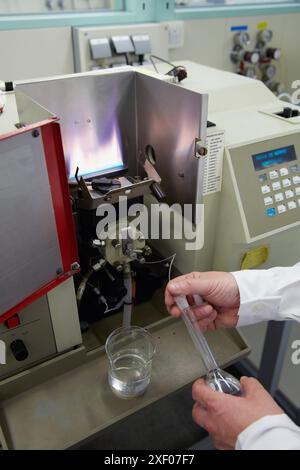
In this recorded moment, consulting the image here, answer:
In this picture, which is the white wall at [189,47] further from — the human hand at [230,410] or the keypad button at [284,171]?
the human hand at [230,410]

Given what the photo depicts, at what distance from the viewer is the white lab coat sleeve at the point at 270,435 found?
0.68m

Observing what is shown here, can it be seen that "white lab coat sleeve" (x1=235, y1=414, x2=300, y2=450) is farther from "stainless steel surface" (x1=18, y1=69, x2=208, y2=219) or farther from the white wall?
the white wall

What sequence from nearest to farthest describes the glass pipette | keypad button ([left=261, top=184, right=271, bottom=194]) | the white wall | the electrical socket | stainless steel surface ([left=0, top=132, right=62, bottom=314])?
stainless steel surface ([left=0, top=132, right=62, bottom=314]) → the glass pipette → keypad button ([left=261, top=184, right=271, bottom=194]) → the white wall → the electrical socket

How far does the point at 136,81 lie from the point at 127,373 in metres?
0.77

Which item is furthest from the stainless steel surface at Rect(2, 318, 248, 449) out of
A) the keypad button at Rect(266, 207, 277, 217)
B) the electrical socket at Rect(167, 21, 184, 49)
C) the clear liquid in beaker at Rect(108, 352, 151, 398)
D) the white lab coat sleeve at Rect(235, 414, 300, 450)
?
the electrical socket at Rect(167, 21, 184, 49)

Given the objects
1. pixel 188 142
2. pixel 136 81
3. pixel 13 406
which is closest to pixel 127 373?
pixel 13 406

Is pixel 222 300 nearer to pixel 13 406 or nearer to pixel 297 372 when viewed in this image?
pixel 13 406

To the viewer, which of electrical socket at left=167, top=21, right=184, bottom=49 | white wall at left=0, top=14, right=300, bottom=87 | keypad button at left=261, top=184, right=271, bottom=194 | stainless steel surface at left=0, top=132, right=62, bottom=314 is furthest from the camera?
electrical socket at left=167, top=21, right=184, bottom=49

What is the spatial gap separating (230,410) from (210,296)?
0.94ft

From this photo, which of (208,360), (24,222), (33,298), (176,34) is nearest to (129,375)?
(208,360)

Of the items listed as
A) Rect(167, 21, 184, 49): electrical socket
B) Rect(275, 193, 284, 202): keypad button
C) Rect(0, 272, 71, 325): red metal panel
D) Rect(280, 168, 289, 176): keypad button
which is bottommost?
Rect(0, 272, 71, 325): red metal panel

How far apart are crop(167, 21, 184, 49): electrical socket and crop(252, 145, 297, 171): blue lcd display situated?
1.15 meters

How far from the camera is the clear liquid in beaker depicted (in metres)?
0.88

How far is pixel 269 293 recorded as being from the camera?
948 millimetres
